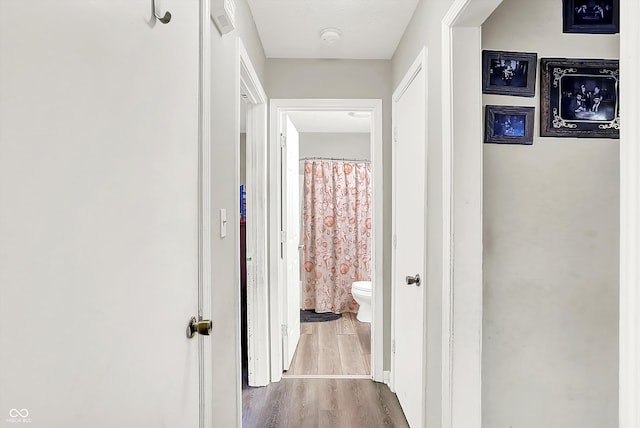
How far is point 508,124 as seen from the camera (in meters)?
1.56

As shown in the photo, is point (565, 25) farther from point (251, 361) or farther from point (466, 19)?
point (251, 361)

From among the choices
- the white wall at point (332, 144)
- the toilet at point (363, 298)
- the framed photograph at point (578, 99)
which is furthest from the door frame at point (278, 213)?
the white wall at point (332, 144)

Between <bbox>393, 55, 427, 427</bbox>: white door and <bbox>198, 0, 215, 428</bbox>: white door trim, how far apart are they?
112cm

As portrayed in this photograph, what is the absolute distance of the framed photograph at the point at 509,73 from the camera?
5.10ft

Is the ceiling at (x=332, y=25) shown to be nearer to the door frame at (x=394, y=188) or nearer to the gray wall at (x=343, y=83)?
the gray wall at (x=343, y=83)

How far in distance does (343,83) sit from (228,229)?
5.47 ft

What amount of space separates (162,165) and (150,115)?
0.12 metres

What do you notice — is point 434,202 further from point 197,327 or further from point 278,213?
point 278,213

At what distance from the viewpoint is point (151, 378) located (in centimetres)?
77

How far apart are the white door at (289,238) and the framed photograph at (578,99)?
1748 millimetres

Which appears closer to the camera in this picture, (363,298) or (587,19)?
(587,19)

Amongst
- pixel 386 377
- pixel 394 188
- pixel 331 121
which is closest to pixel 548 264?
pixel 394 188

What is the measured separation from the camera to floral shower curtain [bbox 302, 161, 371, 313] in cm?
463
